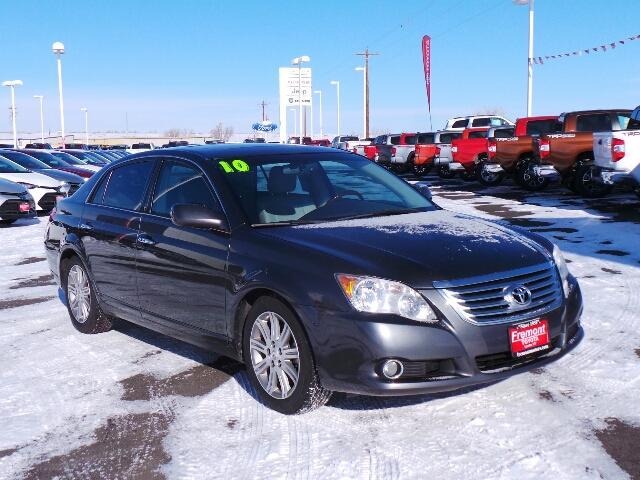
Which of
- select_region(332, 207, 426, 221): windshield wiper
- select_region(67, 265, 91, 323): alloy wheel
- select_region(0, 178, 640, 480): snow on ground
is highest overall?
select_region(332, 207, 426, 221): windshield wiper

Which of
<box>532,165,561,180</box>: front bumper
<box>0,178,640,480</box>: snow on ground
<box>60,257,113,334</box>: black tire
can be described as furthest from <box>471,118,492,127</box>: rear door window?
<box>60,257,113,334</box>: black tire

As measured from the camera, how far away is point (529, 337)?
3895mm

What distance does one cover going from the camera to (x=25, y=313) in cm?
696

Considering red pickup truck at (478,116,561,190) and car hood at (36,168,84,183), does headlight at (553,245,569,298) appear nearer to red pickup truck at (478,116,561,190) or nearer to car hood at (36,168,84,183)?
car hood at (36,168,84,183)

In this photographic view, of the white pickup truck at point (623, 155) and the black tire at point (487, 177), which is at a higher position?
the white pickup truck at point (623, 155)

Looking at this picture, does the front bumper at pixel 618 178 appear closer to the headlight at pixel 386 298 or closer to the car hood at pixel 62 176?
the headlight at pixel 386 298

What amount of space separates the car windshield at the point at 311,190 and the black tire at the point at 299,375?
608mm

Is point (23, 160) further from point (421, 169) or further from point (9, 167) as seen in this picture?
point (421, 169)

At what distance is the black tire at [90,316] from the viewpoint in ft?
19.6

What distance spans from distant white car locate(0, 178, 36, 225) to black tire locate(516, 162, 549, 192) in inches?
470

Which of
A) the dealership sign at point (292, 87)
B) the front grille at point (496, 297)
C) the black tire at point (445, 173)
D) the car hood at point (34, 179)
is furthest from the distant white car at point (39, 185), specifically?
the dealership sign at point (292, 87)

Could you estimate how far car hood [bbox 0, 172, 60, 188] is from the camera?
16.2m

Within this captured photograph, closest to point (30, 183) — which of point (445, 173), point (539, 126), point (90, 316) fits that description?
point (90, 316)

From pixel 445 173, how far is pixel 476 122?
4.25m
